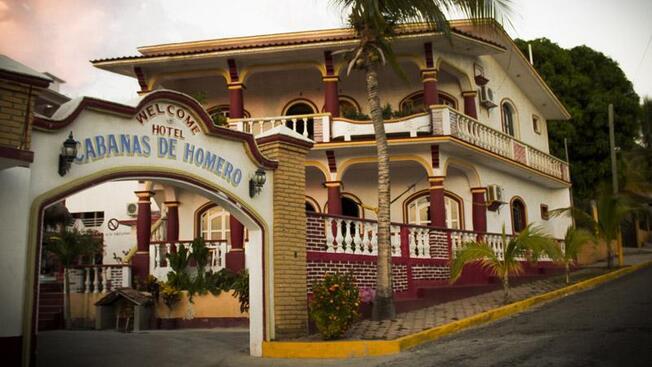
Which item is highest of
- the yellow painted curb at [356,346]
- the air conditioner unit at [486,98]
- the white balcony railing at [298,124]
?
the air conditioner unit at [486,98]

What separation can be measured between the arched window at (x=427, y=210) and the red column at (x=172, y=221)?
713cm

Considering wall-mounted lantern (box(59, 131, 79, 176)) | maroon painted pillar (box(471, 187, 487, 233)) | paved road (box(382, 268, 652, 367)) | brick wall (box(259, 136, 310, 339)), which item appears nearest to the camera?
paved road (box(382, 268, 652, 367))

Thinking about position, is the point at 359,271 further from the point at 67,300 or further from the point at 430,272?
the point at 67,300

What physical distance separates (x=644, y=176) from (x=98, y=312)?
24.0 metres

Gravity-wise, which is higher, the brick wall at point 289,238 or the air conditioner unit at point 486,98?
the air conditioner unit at point 486,98

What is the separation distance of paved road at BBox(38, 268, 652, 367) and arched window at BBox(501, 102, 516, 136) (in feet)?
35.0

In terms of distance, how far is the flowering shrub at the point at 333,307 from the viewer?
10.4 m

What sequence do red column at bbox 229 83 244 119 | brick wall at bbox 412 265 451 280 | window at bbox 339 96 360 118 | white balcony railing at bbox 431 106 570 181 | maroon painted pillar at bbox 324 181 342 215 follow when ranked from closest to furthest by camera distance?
1. brick wall at bbox 412 265 451 280
2. white balcony railing at bbox 431 106 570 181
3. maroon painted pillar at bbox 324 181 342 215
4. red column at bbox 229 83 244 119
5. window at bbox 339 96 360 118

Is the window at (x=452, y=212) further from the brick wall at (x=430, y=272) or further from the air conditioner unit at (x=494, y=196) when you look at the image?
the brick wall at (x=430, y=272)

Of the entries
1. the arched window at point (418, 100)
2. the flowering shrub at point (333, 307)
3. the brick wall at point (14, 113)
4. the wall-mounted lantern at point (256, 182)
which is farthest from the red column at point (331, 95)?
the brick wall at point (14, 113)

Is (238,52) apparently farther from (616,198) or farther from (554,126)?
(554,126)

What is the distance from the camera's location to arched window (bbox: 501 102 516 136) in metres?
23.8

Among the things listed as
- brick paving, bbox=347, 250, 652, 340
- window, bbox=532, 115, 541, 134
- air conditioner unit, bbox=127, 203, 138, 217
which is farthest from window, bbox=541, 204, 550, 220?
air conditioner unit, bbox=127, 203, 138, 217

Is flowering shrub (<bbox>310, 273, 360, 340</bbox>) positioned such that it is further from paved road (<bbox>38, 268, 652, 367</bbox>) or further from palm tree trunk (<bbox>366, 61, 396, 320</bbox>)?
palm tree trunk (<bbox>366, 61, 396, 320</bbox>)
